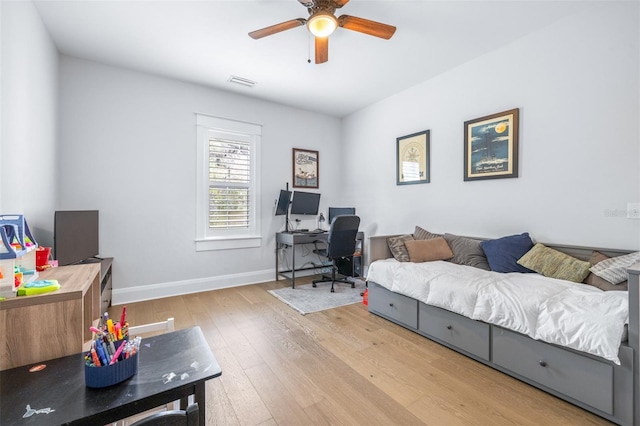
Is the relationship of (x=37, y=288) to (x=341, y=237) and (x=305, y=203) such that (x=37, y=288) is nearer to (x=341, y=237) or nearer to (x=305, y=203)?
(x=341, y=237)

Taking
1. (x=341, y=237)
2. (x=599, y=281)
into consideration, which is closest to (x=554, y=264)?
(x=599, y=281)

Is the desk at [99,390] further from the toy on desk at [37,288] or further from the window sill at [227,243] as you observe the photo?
the window sill at [227,243]

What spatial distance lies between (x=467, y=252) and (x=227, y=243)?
306 cm

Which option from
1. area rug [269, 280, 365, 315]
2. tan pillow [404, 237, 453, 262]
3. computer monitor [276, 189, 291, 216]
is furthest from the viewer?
computer monitor [276, 189, 291, 216]

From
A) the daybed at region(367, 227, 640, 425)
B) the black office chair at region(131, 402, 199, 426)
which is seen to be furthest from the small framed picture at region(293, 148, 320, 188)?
the black office chair at region(131, 402, 199, 426)

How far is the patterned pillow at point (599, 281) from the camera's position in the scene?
1.97 m

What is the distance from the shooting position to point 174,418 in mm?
581

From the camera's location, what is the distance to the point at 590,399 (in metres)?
1.61

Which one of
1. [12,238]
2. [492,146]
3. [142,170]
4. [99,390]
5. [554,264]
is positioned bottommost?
[99,390]

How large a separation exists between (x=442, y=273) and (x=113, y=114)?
397 cm

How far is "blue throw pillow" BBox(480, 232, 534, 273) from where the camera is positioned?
Answer: 8.52 ft

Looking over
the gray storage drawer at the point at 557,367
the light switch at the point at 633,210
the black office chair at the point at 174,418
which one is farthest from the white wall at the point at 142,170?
the light switch at the point at 633,210

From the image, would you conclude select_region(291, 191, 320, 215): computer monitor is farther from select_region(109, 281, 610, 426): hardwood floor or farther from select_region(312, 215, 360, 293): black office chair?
select_region(109, 281, 610, 426): hardwood floor

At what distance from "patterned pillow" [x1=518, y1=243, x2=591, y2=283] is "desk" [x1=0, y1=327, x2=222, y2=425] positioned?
2608mm
